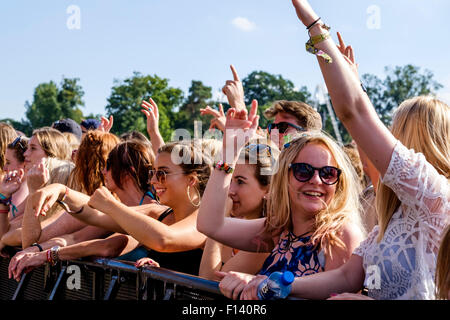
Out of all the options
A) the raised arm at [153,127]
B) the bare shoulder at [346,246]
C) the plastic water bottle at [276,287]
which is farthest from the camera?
the raised arm at [153,127]

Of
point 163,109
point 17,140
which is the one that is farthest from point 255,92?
point 17,140

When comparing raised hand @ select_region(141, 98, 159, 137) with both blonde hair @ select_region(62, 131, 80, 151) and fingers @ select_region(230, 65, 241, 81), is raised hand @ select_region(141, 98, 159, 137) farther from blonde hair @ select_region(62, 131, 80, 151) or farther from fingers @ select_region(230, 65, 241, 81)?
fingers @ select_region(230, 65, 241, 81)

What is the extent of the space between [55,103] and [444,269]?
92.1 meters

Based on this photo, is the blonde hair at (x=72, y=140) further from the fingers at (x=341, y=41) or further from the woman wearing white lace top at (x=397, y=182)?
the woman wearing white lace top at (x=397, y=182)

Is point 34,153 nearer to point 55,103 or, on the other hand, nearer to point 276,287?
point 276,287

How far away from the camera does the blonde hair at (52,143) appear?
5.84 metres

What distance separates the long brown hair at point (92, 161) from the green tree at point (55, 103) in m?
86.6

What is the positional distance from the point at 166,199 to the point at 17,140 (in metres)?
3.27

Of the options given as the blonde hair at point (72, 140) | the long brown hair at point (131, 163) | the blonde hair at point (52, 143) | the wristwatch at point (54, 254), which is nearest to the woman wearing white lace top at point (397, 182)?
the wristwatch at point (54, 254)

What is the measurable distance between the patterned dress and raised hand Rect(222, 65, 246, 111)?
100 cm

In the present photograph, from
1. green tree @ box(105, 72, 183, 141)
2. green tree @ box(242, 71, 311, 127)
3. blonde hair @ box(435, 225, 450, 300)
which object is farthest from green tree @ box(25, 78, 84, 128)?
blonde hair @ box(435, 225, 450, 300)

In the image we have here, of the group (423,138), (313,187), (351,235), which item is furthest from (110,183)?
(423,138)

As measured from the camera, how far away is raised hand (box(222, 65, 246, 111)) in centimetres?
337

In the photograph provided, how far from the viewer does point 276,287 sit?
83.8 inches
